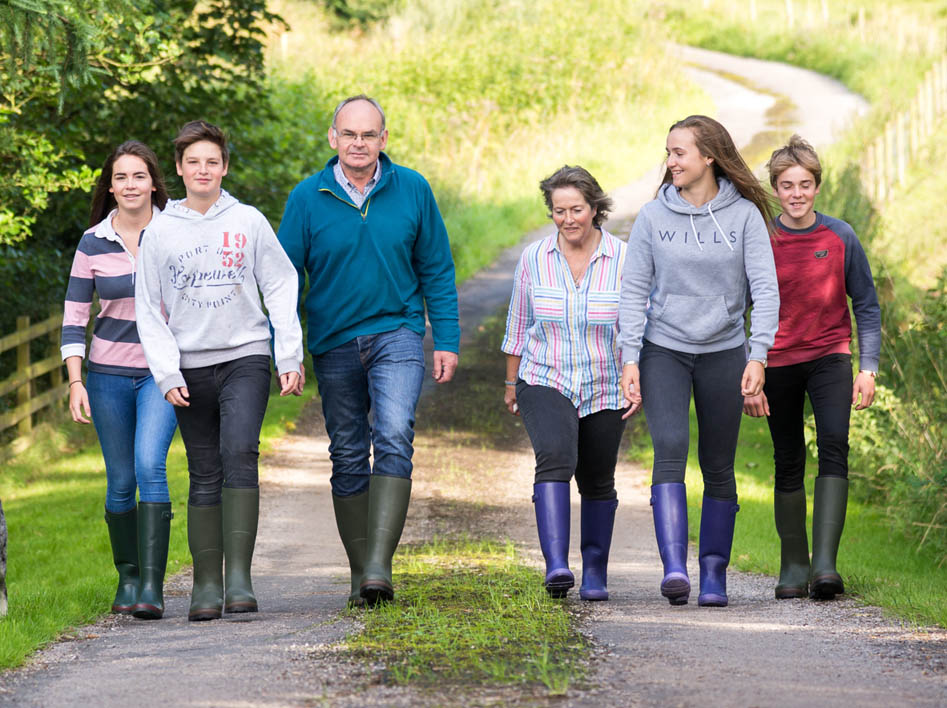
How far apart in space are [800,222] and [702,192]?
23.2 inches

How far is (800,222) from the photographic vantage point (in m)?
5.82

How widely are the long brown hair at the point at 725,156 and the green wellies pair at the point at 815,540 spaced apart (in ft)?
4.08

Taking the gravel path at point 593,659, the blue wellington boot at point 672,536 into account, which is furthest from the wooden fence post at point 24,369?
the blue wellington boot at point 672,536

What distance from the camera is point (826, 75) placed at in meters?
35.4

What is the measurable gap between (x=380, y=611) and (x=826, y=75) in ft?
108

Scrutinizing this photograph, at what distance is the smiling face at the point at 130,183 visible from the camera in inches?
226

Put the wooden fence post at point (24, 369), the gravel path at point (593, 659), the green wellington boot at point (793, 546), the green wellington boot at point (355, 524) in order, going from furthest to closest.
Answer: the wooden fence post at point (24, 369), the green wellington boot at point (793, 546), the green wellington boot at point (355, 524), the gravel path at point (593, 659)

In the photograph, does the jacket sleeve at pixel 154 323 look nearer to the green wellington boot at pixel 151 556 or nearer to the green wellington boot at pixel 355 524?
the green wellington boot at pixel 151 556

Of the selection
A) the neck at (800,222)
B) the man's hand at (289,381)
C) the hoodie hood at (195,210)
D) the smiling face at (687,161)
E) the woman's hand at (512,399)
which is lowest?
A: the woman's hand at (512,399)

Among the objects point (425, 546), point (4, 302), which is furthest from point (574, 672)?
point (4, 302)

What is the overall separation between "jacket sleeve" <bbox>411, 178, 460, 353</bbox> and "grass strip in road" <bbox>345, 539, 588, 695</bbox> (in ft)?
3.46

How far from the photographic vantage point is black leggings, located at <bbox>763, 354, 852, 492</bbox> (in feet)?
18.8

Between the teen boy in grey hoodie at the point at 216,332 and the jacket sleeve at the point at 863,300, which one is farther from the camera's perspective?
the jacket sleeve at the point at 863,300

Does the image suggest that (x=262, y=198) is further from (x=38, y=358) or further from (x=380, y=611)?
(x=380, y=611)
